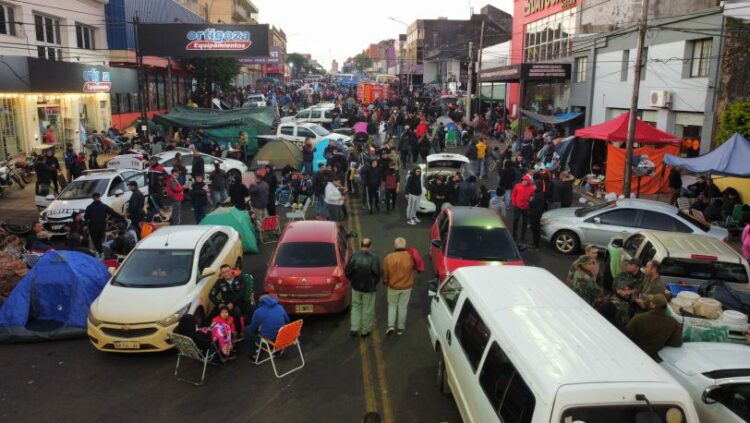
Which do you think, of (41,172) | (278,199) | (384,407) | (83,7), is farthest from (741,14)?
(83,7)

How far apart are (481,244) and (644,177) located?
12411 mm

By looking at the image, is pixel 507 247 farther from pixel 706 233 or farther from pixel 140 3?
pixel 140 3

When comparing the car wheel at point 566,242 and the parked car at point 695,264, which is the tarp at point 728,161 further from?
the parked car at point 695,264

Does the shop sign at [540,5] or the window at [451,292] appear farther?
the shop sign at [540,5]

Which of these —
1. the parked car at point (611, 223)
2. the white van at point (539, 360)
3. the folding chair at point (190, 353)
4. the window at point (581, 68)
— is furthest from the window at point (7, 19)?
the window at point (581, 68)

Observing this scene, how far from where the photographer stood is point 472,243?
10.8 metres

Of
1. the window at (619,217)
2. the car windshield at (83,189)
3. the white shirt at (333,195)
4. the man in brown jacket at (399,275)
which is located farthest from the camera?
the car windshield at (83,189)

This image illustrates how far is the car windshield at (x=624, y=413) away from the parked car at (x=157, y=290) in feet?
20.4

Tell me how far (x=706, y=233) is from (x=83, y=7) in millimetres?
29427

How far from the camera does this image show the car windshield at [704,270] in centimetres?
1009

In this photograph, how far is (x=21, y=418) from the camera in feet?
23.5

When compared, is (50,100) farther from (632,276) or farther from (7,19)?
(632,276)

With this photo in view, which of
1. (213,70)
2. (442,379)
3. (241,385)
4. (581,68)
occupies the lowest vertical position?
(241,385)

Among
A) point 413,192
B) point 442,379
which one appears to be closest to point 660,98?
point 413,192
